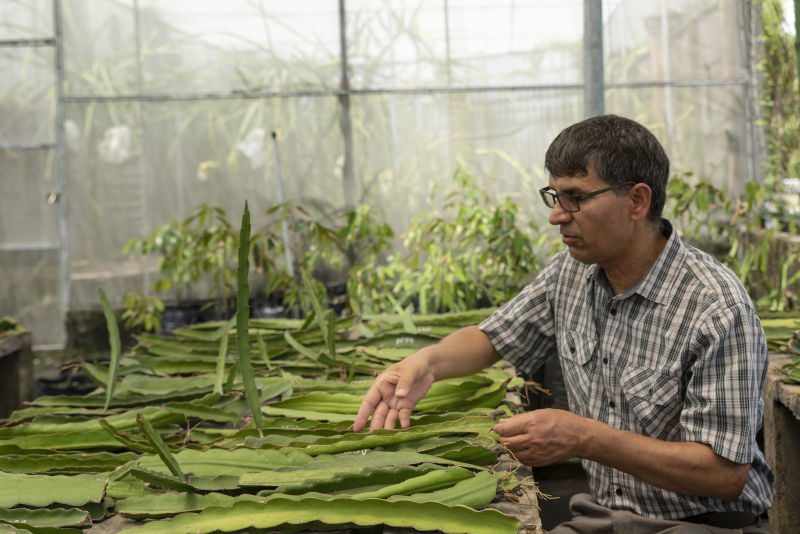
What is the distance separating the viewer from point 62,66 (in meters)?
5.91

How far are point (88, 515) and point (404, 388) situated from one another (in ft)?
2.31

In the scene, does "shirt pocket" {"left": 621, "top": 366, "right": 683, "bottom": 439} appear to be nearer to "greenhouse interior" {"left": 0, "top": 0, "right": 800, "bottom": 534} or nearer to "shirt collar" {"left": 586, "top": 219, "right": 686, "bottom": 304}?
"greenhouse interior" {"left": 0, "top": 0, "right": 800, "bottom": 534}

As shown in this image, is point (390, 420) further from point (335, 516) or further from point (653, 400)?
point (653, 400)

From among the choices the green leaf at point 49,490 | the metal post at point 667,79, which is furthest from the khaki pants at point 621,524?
the metal post at point 667,79

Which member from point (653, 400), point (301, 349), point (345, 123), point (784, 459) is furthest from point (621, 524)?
point (345, 123)

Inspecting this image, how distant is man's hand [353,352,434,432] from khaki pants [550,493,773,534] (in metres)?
0.50

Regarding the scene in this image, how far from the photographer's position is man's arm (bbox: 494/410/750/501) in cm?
159

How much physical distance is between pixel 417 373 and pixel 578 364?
419 millimetres

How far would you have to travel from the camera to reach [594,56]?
135 inches

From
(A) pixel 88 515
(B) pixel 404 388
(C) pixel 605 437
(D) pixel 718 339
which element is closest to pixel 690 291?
(D) pixel 718 339

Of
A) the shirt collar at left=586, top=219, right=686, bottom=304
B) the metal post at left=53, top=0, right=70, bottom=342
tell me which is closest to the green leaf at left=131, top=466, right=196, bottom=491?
the shirt collar at left=586, top=219, right=686, bottom=304

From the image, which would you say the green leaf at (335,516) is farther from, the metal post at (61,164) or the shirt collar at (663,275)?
the metal post at (61,164)

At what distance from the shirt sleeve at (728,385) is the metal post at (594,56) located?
194 centimetres

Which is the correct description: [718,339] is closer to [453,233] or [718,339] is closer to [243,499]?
[243,499]
